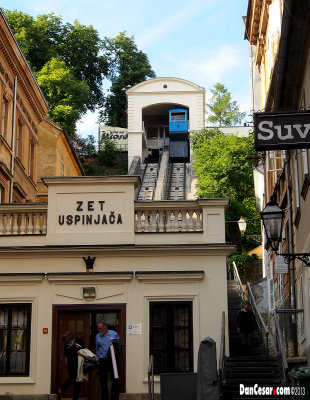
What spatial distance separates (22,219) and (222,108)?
62408 millimetres

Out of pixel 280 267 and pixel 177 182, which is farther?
pixel 177 182

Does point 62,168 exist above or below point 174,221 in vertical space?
above

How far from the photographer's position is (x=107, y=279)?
729 inches

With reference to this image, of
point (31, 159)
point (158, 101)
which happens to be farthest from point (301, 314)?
point (158, 101)

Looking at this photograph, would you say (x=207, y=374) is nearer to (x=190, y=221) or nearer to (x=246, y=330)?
(x=190, y=221)

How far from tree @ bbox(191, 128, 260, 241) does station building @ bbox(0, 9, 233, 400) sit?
85.6ft

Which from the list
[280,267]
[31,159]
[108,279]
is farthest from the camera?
[31,159]

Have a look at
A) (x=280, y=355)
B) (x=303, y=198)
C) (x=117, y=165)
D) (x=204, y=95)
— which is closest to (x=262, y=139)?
(x=303, y=198)

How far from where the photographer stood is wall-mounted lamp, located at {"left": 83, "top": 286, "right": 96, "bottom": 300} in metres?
18.4

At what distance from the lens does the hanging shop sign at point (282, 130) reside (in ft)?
35.6

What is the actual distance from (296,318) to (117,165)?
189 ft

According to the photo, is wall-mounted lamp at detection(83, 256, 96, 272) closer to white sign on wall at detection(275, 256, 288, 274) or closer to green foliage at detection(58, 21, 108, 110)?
white sign on wall at detection(275, 256, 288, 274)

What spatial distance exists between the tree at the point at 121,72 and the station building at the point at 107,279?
222 feet

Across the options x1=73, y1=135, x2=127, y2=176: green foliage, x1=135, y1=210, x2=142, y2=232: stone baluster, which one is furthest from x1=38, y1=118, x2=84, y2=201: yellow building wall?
x1=73, y1=135, x2=127, y2=176: green foliage
